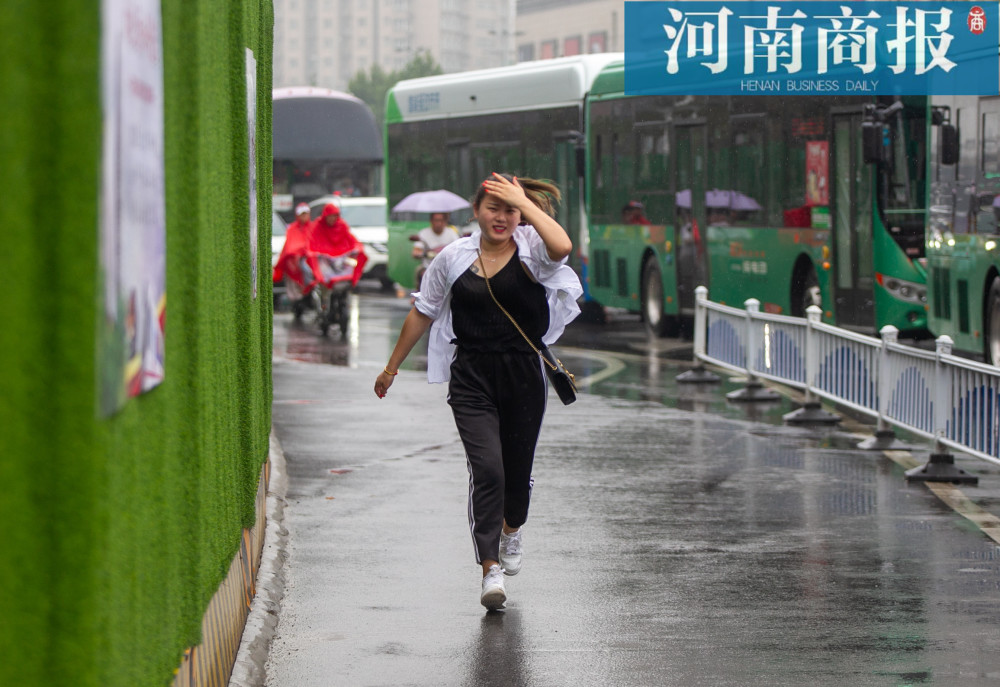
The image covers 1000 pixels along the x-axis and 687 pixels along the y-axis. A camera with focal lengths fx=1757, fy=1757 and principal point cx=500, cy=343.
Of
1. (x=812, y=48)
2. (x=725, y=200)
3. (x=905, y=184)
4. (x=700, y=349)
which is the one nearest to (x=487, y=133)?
(x=725, y=200)

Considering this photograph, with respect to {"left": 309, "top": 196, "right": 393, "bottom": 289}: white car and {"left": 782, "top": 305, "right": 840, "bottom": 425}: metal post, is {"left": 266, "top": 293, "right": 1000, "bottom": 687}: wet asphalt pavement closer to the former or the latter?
{"left": 782, "top": 305, "right": 840, "bottom": 425}: metal post

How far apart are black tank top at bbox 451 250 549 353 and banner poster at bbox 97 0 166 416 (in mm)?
3538

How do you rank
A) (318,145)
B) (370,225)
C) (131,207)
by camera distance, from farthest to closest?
1. (318,145)
2. (370,225)
3. (131,207)

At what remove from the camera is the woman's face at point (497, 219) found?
7027 millimetres

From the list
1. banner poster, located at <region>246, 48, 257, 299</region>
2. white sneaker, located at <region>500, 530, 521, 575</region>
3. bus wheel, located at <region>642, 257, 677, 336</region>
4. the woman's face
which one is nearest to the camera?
banner poster, located at <region>246, 48, 257, 299</region>

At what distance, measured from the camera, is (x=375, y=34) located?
185 m

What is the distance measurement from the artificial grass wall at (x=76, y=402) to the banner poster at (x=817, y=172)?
51.3 feet

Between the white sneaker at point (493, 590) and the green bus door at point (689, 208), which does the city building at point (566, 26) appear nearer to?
the green bus door at point (689, 208)

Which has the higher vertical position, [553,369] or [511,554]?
[553,369]

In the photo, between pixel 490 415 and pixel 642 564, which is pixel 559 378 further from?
pixel 642 564

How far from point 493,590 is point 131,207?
4.02 metres

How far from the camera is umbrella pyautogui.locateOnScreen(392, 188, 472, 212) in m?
26.0

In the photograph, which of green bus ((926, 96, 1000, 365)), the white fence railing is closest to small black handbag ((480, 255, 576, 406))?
the white fence railing

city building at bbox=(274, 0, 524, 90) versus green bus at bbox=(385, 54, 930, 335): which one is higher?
city building at bbox=(274, 0, 524, 90)
